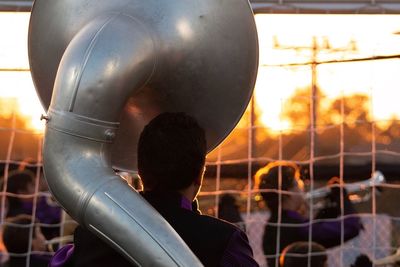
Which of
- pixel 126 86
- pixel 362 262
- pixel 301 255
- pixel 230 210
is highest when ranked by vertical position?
pixel 126 86

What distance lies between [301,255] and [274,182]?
0.46 metres

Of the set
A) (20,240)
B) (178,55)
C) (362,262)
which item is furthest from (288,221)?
(178,55)

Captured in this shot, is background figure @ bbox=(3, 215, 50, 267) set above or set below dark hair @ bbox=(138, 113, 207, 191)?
below

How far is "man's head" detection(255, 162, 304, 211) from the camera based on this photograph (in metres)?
3.90

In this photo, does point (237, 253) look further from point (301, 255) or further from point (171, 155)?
point (301, 255)

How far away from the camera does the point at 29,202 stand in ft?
13.6

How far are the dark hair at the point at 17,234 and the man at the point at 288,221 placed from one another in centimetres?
110

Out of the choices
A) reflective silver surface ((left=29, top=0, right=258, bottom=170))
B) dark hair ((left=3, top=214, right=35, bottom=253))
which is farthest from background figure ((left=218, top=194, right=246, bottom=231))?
reflective silver surface ((left=29, top=0, right=258, bottom=170))

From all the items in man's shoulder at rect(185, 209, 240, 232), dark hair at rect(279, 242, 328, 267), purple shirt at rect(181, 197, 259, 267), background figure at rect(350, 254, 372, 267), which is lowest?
background figure at rect(350, 254, 372, 267)

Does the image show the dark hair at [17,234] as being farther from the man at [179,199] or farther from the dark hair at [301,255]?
the man at [179,199]

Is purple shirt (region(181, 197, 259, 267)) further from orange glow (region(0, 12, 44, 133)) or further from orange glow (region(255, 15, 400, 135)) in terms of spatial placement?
orange glow (region(0, 12, 44, 133))

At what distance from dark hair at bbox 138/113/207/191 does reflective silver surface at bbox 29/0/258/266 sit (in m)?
0.05

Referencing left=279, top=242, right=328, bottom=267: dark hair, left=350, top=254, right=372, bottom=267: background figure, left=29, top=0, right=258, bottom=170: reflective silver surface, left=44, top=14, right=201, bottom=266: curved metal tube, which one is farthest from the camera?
left=350, top=254, right=372, bottom=267: background figure

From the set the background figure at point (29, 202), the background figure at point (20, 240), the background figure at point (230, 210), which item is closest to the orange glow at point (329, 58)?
the background figure at point (230, 210)
